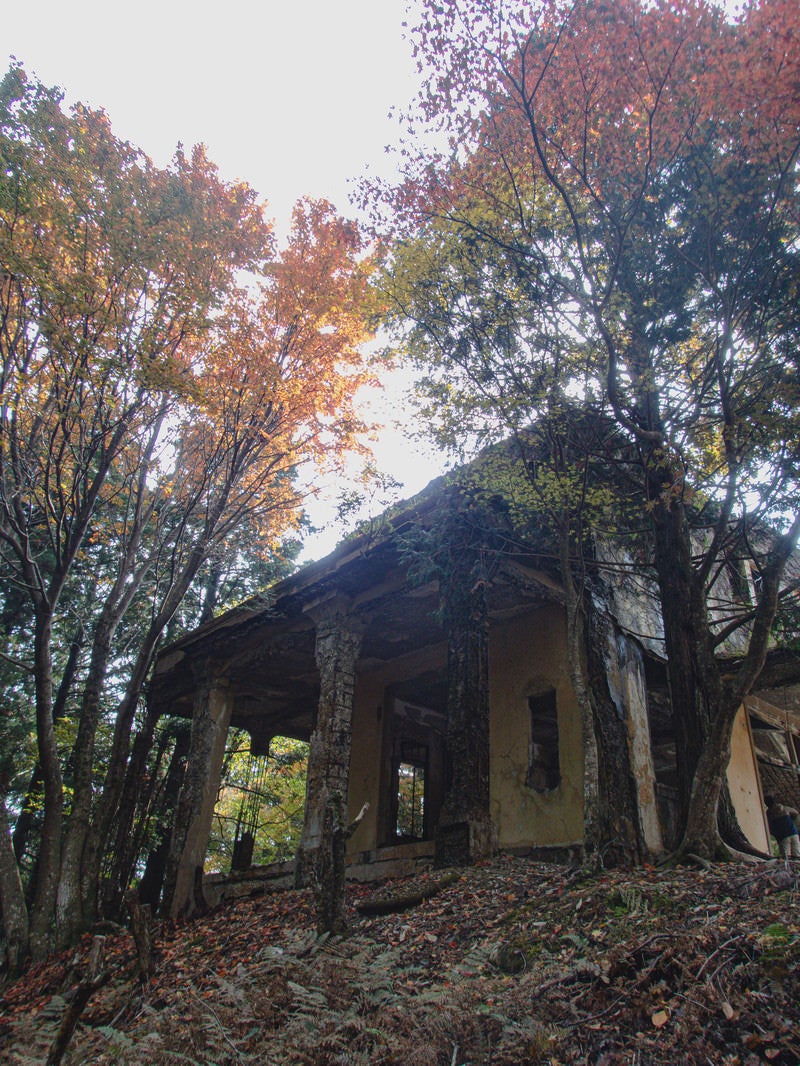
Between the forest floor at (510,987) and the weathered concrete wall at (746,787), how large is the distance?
566cm

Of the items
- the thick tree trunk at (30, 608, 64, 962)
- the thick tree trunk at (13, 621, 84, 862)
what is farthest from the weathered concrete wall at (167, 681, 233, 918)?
the thick tree trunk at (13, 621, 84, 862)

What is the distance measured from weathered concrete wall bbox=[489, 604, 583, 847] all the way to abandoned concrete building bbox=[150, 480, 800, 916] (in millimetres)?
24

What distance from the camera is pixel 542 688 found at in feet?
35.5

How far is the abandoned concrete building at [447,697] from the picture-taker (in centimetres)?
893

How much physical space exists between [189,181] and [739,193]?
7192 millimetres

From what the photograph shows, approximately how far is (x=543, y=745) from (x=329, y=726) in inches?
231

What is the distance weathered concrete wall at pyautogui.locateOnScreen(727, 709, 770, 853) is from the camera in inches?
451

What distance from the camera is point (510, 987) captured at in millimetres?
4250

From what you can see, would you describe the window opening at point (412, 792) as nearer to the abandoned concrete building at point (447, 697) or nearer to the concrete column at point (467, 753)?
the abandoned concrete building at point (447, 697)

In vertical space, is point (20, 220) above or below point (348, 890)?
above

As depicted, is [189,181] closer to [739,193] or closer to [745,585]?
[739,193]

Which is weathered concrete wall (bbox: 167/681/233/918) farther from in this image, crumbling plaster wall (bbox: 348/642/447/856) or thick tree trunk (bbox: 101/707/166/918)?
crumbling plaster wall (bbox: 348/642/447/856)

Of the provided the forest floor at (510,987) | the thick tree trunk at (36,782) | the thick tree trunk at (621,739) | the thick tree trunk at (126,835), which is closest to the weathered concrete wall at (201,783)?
the thick tree trunk at (126,835)

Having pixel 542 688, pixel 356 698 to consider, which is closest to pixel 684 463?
pixel 542 688
